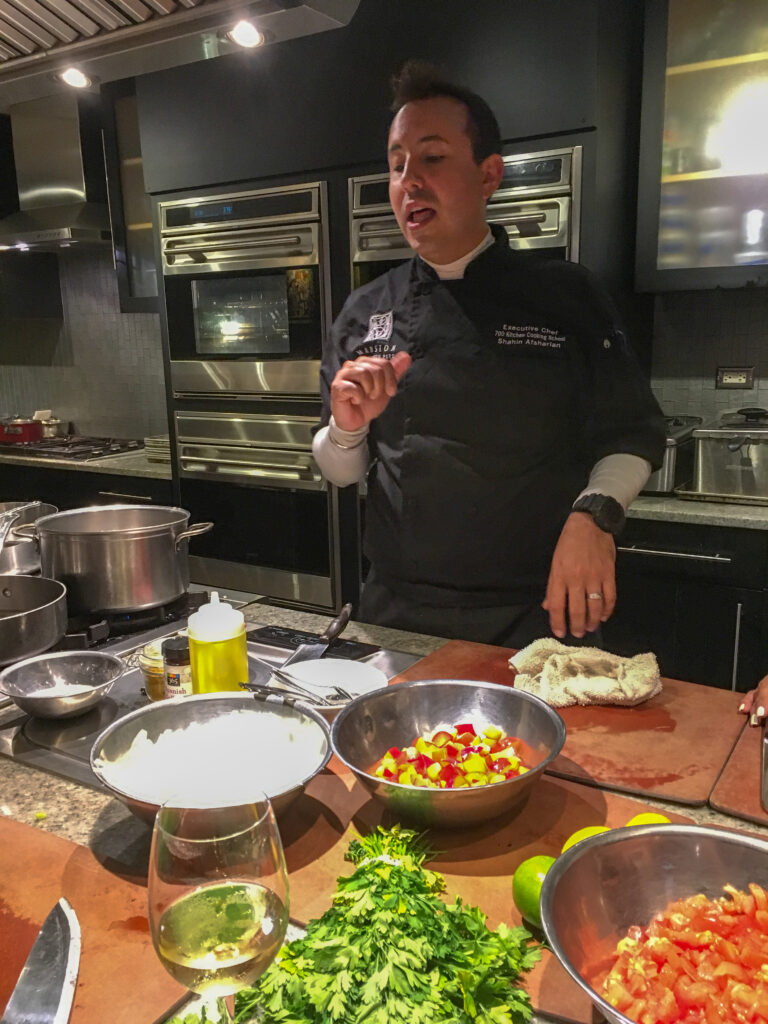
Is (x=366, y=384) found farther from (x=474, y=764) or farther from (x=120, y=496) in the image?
(x=120, y=496)

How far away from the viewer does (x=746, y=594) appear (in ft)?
7.45

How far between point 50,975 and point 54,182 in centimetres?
366

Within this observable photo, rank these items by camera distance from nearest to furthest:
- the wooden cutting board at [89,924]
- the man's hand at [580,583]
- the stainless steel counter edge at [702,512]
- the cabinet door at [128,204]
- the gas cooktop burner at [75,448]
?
the wooden cutting board at [89,924] → the man's hand at [580,583] → the stainless steel counter edge at [702,512] → the cabinet door at [128,204] → the gas cooktop burner at [75,448]

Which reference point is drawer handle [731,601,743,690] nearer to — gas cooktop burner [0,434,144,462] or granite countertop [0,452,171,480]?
granite countertop [0,452,171,480]

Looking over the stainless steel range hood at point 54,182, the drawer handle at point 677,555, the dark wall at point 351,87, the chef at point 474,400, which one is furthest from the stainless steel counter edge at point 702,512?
the stainless steel range hood at point 54,182

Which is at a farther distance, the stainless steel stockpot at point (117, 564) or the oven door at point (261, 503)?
the oven door at point (261, 503)

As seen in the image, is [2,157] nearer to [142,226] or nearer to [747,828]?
[142,226]

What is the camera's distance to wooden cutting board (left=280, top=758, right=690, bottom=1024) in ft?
2.76

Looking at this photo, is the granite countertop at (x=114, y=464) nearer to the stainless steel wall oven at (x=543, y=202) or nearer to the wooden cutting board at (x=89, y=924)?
the stainless steel wall oven at (x=543, y=202)

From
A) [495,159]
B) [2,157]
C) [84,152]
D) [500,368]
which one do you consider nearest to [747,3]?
[495,159]

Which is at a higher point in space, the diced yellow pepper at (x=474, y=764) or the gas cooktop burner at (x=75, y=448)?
the gas cooktop burner at (x=75, y=448)

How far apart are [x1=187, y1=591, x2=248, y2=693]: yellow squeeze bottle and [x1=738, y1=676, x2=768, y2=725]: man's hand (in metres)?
0.71

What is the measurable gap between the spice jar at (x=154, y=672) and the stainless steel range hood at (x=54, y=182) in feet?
9.07

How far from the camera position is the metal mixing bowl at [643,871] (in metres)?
0.75
